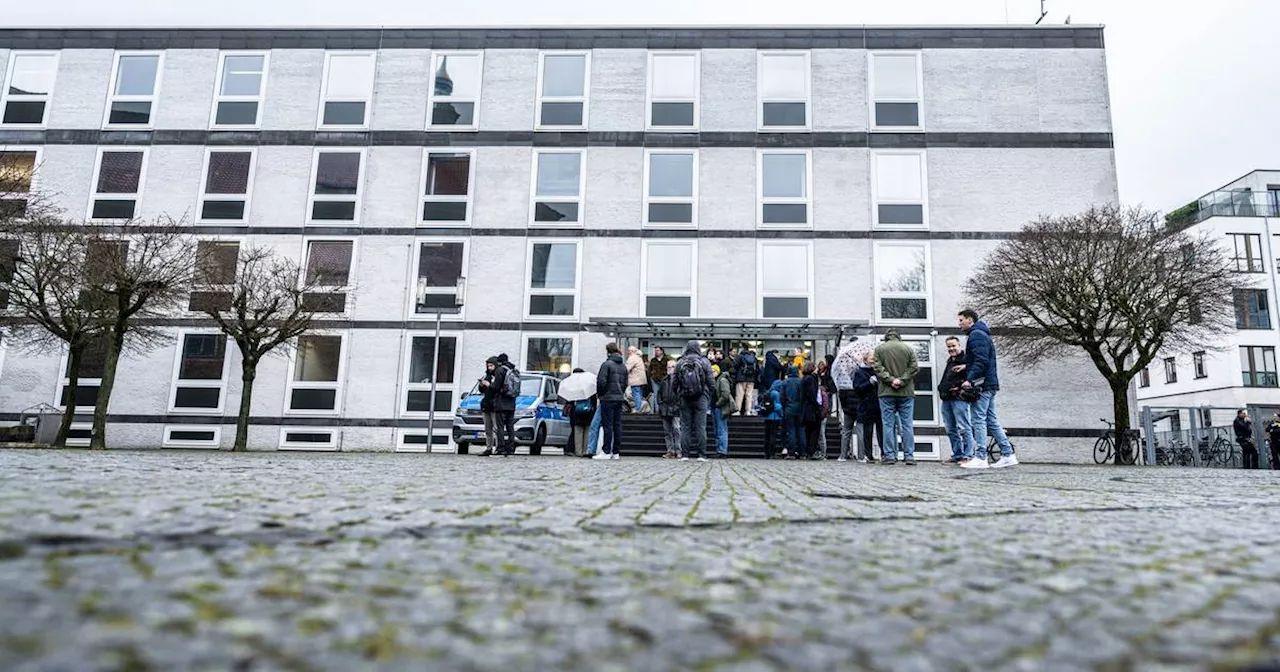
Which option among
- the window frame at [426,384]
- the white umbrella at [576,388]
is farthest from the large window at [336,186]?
the white umbrella at [576,388]

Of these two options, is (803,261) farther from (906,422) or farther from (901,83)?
(906,422)

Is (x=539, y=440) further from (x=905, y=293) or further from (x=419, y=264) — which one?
(x=905, y=293)

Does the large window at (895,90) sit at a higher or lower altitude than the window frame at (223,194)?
higher

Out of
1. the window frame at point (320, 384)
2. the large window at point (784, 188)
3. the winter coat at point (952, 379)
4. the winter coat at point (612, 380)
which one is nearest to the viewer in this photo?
the winter coat at point (952, 379)

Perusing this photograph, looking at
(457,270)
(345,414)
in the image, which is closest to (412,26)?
(457,270)

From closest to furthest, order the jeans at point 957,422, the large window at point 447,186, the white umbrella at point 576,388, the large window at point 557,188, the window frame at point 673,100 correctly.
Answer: the jeans at point 957,422, the white umbrella at point 576,388, the large window at point 557,188, the large window at point 447,186, the window frame at point 673,100

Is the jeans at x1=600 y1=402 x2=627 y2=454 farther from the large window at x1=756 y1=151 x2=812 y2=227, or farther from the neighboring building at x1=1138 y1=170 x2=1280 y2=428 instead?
the neighboring building at x1=1138 y1=170 x2=1280 y2=428

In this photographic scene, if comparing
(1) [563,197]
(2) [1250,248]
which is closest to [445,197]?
(1) [563,197]

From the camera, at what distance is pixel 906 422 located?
41.5ft

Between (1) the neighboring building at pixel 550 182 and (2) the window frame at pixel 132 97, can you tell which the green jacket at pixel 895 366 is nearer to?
(1) the neighboring building at pixel 550 182

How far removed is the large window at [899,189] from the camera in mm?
22812

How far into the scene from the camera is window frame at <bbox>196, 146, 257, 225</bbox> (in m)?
23.6

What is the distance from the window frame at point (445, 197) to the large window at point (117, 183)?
337 inches

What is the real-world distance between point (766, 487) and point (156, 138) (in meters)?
25.2
